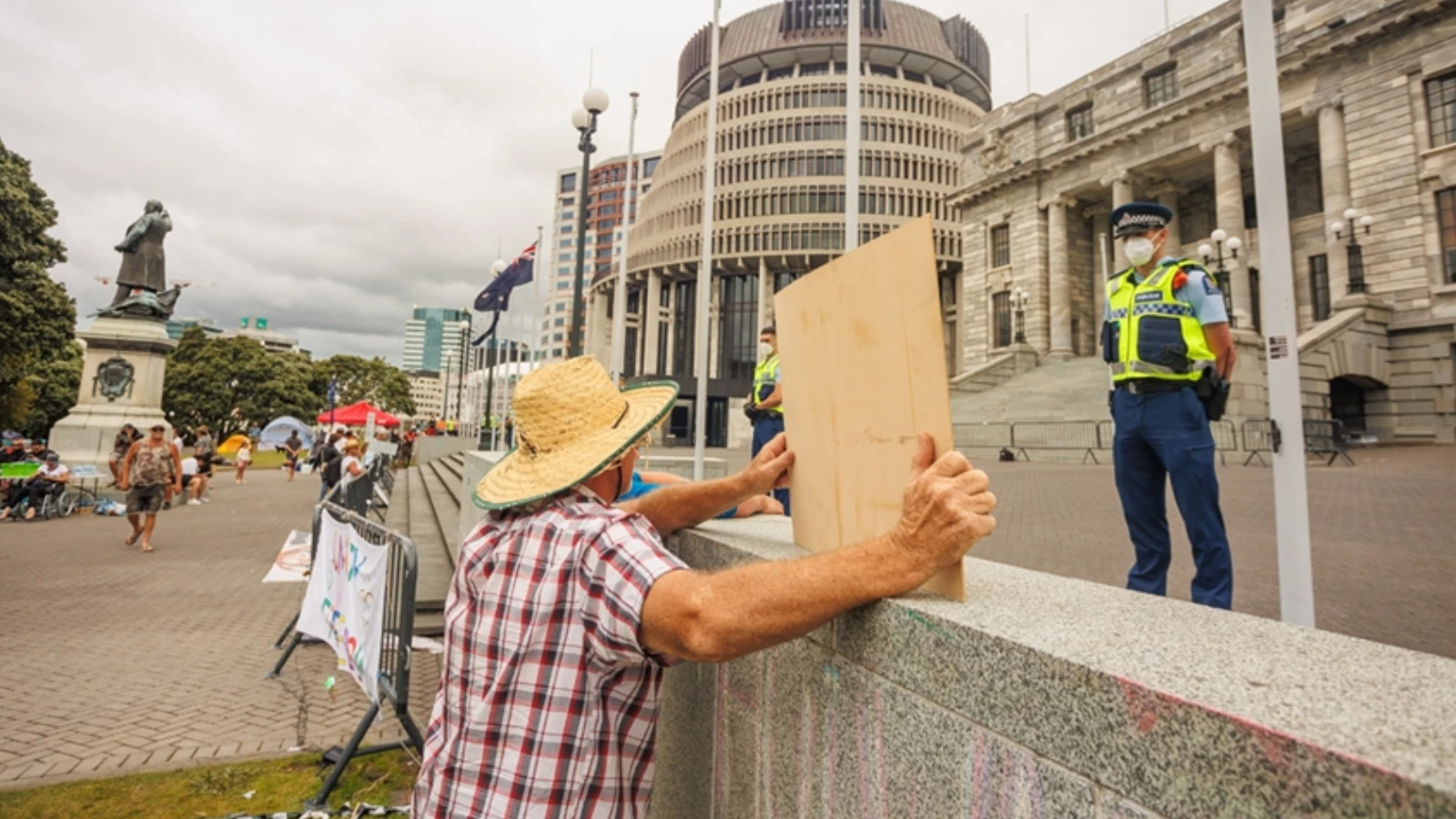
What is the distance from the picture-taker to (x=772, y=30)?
2530 inches

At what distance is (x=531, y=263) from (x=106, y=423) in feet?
38.8

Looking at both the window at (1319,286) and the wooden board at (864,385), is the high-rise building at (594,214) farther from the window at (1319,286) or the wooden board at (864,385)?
the wooden board at (864,385)

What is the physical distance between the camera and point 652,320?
6525 cm

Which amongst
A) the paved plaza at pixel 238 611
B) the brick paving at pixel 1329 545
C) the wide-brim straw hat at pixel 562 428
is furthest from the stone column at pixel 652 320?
the wide-brim straw hat at pixel 562 428

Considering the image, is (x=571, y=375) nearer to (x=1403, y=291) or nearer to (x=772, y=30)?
(x=1403, y=291)

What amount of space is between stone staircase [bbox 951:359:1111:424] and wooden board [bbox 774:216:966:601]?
22.3 meters

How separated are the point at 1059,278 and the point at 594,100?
1085 inches

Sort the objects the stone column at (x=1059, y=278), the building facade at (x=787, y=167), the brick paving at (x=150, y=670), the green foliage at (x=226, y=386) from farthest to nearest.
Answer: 1. the building facade at (x=787, y=167)
2. the green foliage at (x=226, y=386)
3. the stone column at (x=1059, y=278)
4. the brick paving at (x=150, y=670)

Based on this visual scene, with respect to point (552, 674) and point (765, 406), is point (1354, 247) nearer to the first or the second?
point (765, 406)

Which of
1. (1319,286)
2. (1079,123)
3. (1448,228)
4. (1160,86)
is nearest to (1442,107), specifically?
(1448,228)

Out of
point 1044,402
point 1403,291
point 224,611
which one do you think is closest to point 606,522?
point 224,611

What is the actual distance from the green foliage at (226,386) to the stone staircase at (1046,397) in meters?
48.9

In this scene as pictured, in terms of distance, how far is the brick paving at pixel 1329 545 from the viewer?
14.3 ft

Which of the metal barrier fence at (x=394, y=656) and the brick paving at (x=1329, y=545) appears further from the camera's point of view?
the brick paving at (x=1329, y=545)
